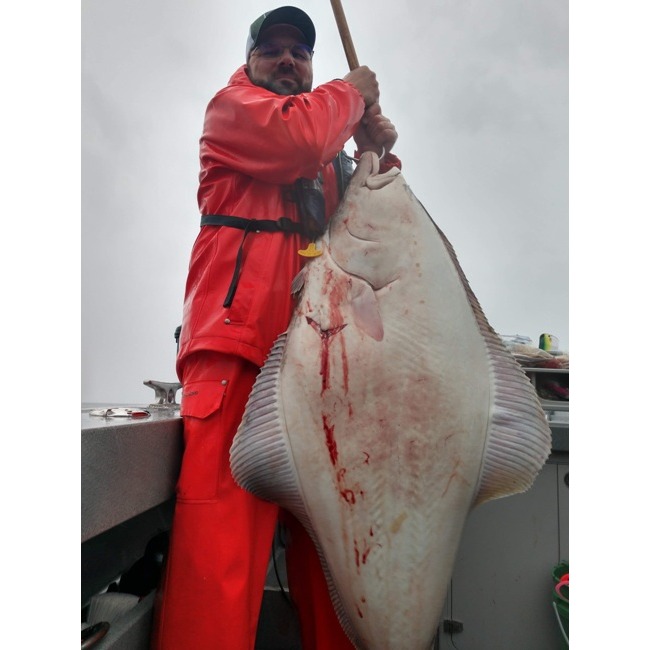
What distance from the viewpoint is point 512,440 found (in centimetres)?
102

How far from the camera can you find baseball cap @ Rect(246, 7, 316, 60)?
56.4 inches

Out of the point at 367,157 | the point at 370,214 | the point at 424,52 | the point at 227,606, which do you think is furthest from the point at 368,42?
the point at 227,606

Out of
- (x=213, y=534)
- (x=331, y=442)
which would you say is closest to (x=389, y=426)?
(x=331, y=442)

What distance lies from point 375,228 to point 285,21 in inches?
31.4

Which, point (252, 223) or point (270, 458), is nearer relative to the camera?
point (270, 458)

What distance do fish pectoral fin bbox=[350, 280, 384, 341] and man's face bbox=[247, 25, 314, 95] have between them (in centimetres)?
78

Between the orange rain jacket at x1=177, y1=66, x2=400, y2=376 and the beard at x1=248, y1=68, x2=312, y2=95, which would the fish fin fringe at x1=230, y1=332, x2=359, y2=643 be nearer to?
the orange rain jacket at x1=177, y1=66, x2=400, y2=376

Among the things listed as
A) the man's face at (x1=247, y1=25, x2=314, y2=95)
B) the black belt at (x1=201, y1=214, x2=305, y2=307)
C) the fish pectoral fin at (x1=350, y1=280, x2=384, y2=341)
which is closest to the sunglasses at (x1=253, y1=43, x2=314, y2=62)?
the man's face at (x1=247, y1=25, x2=314, y2=95)

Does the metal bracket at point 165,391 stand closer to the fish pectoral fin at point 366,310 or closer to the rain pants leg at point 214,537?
the rain pants leg at point 214,537

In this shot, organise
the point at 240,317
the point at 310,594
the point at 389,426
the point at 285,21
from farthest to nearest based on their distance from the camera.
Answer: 1. the point at 285,21
2. the point at 310,594
3. the point at 240,317
4. the point at 389,426

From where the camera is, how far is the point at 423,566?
0.95 metres

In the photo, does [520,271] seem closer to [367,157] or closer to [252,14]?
[367,157]

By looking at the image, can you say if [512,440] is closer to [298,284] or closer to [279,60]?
[298,284]

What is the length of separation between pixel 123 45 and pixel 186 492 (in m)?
1.40
